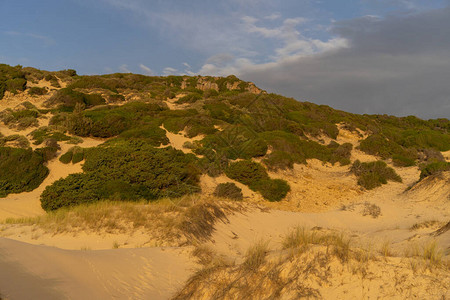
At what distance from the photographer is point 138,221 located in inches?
271

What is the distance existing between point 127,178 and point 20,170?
15.5ft

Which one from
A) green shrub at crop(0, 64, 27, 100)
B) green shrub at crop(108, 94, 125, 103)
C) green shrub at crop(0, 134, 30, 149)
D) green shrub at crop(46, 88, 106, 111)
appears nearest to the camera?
green shrub at crop(0, 134, 30, 149)

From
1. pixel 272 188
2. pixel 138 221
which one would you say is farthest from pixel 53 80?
pixel 138 221

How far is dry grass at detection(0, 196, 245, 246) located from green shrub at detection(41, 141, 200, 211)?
5.93 feet

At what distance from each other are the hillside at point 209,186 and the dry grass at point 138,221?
0.12 ft

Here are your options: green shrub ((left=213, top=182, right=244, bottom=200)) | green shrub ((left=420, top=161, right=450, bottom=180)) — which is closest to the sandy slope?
green shrub ((left=213, top=182, right=244, bottom=200))

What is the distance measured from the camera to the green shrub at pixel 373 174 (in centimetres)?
1532

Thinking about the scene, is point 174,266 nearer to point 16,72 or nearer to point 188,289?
point 188,289

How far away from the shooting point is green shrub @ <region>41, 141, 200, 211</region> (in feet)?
31.0

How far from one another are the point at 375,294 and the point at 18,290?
384cm

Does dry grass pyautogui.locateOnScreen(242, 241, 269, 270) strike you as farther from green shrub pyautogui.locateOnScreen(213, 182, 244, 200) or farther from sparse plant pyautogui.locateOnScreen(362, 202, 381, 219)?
sparse plant pyautogui.locateOnScreen(362, 202, 381, 219)

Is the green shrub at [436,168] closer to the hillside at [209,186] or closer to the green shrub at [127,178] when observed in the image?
the hillside at [209,186]

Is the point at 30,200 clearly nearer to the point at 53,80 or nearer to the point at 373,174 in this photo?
the point at 373,174

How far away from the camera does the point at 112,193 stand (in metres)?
9.61
